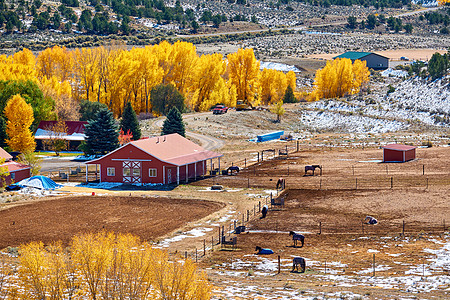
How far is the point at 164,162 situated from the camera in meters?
66.2

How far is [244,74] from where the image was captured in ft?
427

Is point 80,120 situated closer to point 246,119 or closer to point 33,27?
point 246,119

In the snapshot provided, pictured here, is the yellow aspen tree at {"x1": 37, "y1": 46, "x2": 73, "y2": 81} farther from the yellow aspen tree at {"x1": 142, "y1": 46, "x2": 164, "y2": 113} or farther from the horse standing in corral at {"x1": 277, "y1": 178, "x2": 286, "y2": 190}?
the horse standing in corral at {"x1": 277, "y1": 178, "x2": 286, "y2": 190}

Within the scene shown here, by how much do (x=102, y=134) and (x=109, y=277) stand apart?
2010 inches

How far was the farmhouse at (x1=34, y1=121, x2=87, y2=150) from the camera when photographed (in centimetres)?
8756

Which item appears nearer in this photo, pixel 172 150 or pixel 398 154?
pixel 172 150

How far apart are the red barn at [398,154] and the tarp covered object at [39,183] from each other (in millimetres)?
33774

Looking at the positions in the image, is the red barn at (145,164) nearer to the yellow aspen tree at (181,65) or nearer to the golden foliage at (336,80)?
the yellow aspen tree at (181,65)

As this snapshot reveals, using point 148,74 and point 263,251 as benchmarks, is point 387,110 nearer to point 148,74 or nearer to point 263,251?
point 148,74

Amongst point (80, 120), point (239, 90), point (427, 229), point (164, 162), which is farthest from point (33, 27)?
point (427, 229)

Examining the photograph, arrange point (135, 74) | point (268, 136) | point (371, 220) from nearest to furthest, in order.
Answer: point (371, 220)
point (268, 136)
point (135, 74)

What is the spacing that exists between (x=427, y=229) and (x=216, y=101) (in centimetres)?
7922

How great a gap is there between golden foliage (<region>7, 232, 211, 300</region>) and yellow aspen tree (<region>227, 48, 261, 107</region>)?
10110 centimetres

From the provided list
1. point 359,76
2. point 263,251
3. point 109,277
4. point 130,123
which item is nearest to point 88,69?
point 130,123
